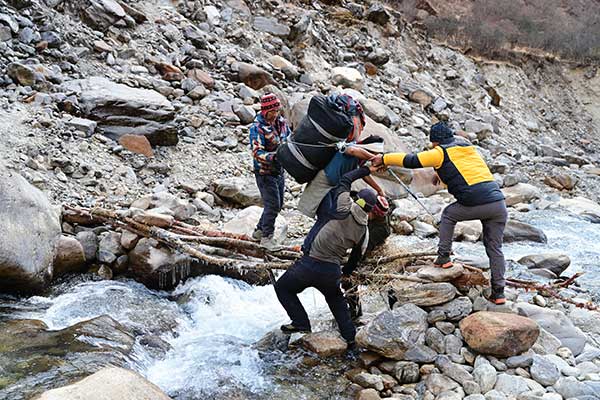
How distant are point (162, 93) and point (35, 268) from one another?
6.15 m

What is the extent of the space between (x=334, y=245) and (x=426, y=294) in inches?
45.8

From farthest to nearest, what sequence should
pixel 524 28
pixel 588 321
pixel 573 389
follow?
pixel 524 28 < pixel 588 321 < pixel 573 389

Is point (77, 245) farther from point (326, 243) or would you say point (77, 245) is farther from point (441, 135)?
point (441, 135)

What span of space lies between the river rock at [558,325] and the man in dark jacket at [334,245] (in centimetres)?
180

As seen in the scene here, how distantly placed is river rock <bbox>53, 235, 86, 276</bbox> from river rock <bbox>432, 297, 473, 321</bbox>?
13.5ft

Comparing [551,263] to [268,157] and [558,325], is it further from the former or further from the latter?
[268,157]

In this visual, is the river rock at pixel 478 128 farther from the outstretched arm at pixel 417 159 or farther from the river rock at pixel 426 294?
the outstretched arm at pixel 417 159

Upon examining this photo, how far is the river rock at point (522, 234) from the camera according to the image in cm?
945

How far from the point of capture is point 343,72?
16.3m

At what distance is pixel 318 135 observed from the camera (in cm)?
458

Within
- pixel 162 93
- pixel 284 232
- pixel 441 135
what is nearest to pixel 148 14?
pixel 162 93

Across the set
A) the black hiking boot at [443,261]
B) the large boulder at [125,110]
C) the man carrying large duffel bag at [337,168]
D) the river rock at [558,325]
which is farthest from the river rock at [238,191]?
the river rock at [558,325]

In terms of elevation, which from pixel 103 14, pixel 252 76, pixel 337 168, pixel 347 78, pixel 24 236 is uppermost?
pixel 347 78

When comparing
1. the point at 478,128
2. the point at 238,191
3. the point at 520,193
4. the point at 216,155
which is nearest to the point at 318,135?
the point at 238,191
